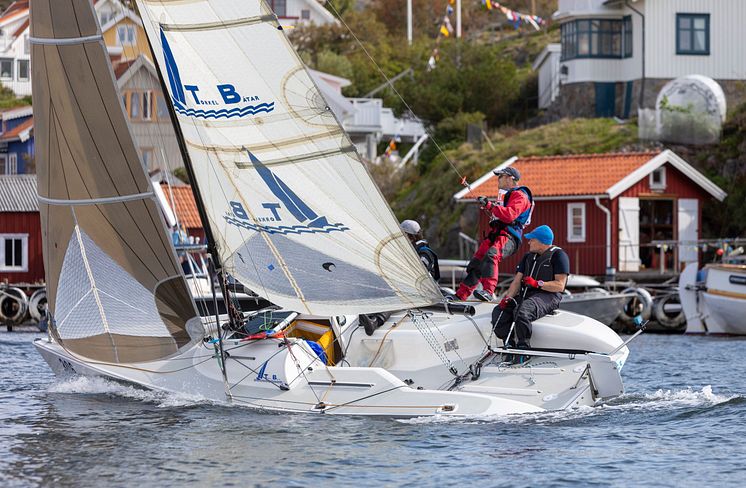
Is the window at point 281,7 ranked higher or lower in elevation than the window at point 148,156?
higher

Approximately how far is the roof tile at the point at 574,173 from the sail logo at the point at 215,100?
75.2 ft

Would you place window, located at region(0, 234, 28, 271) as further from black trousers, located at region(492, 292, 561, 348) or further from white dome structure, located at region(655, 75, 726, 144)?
black trousers, located at region(492, 292, 561, 348)

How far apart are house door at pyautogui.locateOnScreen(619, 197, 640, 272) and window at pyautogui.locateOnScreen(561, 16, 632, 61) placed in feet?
41.3

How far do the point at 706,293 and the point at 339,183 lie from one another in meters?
17.7

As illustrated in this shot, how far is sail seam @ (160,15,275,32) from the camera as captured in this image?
49.7 feet

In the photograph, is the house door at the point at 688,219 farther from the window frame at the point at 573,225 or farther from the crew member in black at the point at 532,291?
the crew member in black at the point at 532,291

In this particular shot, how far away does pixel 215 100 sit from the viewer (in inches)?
602

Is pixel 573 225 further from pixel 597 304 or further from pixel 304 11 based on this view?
Result: pixel 304 11

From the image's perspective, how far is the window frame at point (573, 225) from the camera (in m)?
37.8

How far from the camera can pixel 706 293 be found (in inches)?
1208

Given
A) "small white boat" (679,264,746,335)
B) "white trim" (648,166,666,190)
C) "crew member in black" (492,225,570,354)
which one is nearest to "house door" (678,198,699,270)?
"white trim" (648,166,666,190)

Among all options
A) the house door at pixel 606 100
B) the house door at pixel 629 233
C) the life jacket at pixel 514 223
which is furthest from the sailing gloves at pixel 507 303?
the house door at pixel 606 100

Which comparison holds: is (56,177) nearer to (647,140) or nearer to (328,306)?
(328,306)

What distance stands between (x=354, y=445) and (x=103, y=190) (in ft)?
16.8
